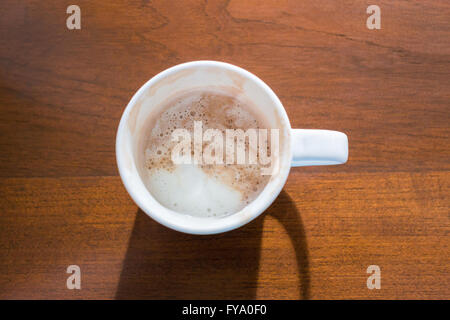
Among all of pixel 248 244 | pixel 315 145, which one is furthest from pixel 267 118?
pixel 248 244

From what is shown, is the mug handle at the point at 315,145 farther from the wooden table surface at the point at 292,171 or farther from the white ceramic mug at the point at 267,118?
the wooden table surface at the point at 292,171

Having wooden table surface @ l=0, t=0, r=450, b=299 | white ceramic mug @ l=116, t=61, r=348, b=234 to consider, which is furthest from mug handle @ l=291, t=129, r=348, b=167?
wooden table surface @ l=0, t=0, r=450, b=299

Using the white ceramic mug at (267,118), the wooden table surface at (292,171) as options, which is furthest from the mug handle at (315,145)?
the wooden table surface at (292,171)

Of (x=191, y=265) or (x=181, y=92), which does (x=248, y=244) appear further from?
(x=181, y=92)

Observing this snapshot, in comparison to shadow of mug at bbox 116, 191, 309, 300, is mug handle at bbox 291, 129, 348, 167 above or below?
above

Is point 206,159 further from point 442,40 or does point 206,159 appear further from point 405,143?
Result: point 442,40

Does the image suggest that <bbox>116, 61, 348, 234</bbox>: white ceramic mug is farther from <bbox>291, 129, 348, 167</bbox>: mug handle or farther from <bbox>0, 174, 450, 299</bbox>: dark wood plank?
<bbox>0, 174, 450, 299</bbox>: dark wood plank
